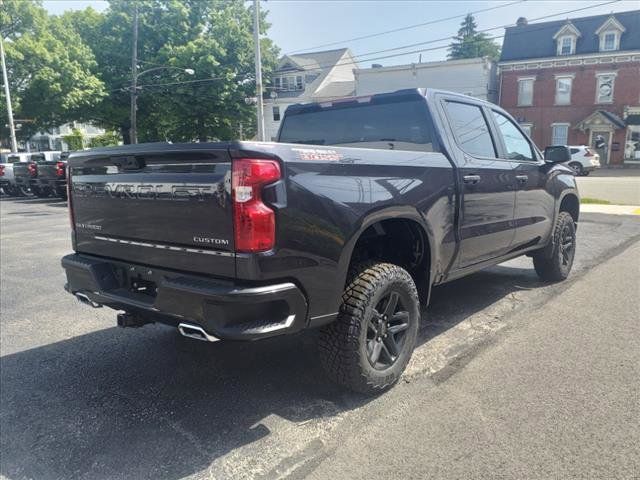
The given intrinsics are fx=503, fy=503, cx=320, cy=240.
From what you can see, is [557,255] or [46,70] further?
[46,70]

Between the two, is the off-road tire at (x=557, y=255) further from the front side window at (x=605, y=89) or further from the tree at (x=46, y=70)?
the front side window at (x=605, y=89)

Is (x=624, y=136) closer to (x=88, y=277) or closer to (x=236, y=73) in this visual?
(x=236, y=73)

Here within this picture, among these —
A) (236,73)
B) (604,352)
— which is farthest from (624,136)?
(604,352)

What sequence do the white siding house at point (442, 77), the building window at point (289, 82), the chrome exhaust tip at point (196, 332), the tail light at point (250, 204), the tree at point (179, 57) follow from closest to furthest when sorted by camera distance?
the tail light at point (250, 204), the chrome exhaust tip at point (196, 332), the tree at point (179, 57), the white siding house at point (442, 77), the building window at point (289, 82)

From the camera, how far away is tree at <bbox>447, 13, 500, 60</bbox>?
210 feet

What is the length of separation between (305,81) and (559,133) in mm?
20729

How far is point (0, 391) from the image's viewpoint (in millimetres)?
3473

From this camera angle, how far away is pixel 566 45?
34188mm

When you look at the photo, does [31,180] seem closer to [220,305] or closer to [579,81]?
[220,305]

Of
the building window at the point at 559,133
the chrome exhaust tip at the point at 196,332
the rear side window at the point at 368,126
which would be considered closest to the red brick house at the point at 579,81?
the building window at the point at 559,133

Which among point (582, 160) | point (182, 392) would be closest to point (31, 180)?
point (182, 392)

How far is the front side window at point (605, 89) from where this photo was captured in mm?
32938

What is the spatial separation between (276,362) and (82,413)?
1348 millimetres

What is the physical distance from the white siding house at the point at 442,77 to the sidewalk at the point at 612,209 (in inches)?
908
